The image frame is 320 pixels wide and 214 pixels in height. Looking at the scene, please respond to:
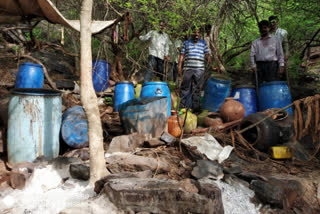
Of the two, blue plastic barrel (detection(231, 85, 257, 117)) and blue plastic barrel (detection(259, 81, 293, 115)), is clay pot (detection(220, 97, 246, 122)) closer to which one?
blue plastic barrel (detection(231, 85, 257, 117))

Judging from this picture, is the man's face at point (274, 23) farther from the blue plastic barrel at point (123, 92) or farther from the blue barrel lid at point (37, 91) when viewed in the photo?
the blue barrel lid at point (37, 91)

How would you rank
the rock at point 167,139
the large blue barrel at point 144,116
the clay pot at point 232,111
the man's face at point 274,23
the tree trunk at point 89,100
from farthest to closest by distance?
the man's face at point 274,23 < the clay pot at point 232,111 < the large blue barrel at point 144,116 < the rock at point 167,139 < the tree trunk at point 89,100

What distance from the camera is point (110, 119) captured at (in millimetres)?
4324

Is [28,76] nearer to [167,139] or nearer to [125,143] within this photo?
[125,143]

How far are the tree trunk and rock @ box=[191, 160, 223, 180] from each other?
95 cm

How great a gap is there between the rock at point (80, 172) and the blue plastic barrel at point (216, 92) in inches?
131

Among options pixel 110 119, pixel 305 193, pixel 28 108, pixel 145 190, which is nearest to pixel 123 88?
pixel 110 119

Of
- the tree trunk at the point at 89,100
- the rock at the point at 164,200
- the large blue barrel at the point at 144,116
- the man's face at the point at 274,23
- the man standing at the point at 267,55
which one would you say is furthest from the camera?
the man's face at the point at 274,23

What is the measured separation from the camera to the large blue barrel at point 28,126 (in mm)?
2553

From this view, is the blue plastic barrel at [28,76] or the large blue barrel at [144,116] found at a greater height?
the blue plastic barrel at [28,76]

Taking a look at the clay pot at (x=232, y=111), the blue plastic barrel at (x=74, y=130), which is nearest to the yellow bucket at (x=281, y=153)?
the clay pot at (x=232, y=111)

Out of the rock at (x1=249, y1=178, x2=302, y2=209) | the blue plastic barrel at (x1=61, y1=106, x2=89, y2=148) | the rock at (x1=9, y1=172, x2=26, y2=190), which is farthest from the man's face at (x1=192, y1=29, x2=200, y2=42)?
the rock at (x1=9, y1=172, x2=26, y2=190)

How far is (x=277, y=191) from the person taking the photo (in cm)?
187

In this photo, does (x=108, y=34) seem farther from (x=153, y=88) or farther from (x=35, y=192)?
(x=35, y=192)
